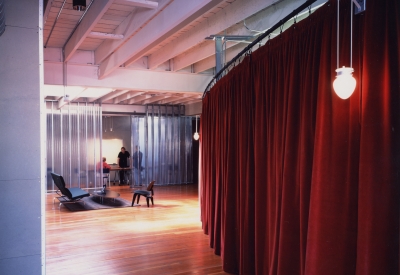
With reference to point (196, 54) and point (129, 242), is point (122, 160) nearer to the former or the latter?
point (196, 54)

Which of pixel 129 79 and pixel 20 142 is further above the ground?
pixel 129 79

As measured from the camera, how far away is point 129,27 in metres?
5.50

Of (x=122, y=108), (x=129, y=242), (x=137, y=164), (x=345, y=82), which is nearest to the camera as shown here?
(x=345, y=82)

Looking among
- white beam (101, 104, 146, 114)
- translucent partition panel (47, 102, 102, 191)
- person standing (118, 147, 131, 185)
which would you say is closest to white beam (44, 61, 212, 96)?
translucent partition panel (47, 102, 102, 191)

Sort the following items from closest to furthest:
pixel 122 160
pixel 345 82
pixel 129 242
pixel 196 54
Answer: pixel 345 82, pixel 129 242, pixel 196 54, pixel 122 160

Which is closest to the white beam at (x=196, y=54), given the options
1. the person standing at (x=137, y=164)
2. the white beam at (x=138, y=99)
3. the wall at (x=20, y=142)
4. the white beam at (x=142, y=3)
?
the white beam at (x=142, y=3)

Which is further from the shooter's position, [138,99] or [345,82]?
[138,99]

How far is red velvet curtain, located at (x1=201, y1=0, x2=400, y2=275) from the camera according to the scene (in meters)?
2.10

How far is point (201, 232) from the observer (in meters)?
7.05

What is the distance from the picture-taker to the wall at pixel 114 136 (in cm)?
1720

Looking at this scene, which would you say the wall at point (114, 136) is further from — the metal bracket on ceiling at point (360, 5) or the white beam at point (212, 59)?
the metal bracket on ceiling at point (360, 5)

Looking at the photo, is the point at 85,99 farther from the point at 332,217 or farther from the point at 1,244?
the point at 332,217

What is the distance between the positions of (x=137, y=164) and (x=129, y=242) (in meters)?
8.15

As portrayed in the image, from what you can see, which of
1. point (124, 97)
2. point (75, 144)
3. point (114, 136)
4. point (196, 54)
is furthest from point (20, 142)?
point (114, 136)
